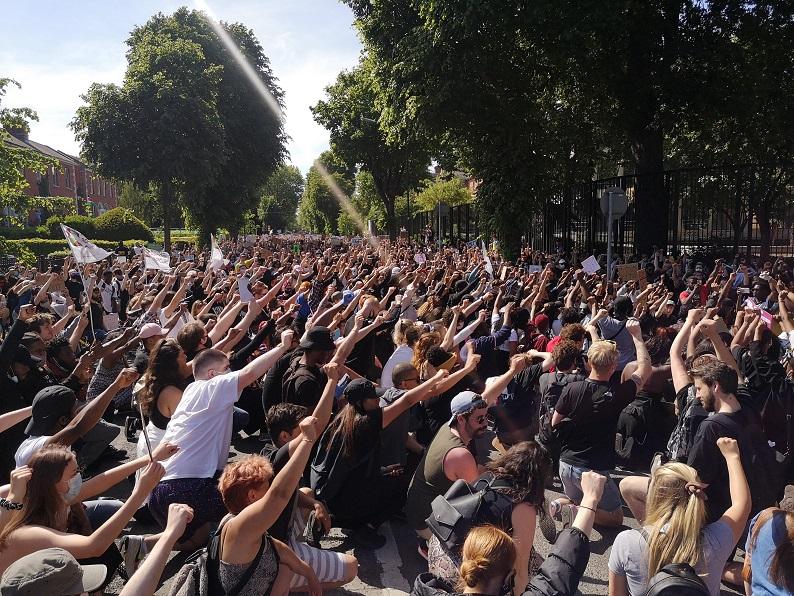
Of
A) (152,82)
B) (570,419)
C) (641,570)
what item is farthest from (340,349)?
(152,82)

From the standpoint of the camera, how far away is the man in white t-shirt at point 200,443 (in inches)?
171

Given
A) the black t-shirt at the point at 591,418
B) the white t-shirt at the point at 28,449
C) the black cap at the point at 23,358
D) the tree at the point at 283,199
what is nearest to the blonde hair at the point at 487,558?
the black t-shirt at the point at 591,418

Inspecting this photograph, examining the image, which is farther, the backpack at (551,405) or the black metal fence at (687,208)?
the black metal fence at (687,208)

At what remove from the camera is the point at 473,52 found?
18.2m

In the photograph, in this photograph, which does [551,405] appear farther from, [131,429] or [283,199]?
[283,199]

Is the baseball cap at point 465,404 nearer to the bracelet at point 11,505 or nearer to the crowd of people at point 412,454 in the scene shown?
the crowd of people at point 412,454

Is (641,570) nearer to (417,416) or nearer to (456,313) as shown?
(417,416)

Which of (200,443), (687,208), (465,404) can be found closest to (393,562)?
(465,404)

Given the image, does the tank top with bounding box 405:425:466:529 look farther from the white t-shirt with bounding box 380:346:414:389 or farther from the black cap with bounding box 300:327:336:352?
the white t-shirt with bounding box 380:346:414:389

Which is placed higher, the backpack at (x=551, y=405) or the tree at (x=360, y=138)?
the tree at (x=360, y=138)

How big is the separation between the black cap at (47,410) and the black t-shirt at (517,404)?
3846 millimetres

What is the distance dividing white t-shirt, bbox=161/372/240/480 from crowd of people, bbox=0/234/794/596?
14mm

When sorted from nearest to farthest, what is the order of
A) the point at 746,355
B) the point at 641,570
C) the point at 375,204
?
the point at 641,570 → the point at 746,355 → the point at 375,204

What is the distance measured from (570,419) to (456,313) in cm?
260
